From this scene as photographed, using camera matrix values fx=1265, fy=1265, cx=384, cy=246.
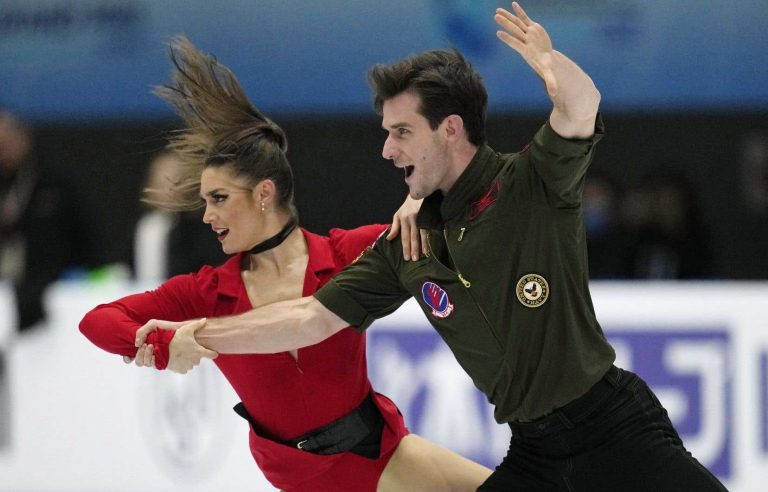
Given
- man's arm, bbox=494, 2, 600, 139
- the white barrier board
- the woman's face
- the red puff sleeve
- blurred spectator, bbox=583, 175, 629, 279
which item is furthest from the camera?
blurred spectator, bbox=583, 175, 629, 279

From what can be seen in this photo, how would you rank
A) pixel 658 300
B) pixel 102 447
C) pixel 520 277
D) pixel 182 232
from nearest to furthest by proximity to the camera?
pixel 520 277, pixel 658 300, pixel 102 447, pixel 182 232

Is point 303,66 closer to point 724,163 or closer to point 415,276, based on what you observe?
point 724,163

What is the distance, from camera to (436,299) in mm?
3814

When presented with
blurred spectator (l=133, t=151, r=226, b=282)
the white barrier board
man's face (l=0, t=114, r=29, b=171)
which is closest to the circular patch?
the white barrier board

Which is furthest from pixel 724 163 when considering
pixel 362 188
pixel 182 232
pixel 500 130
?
pixel 182 232

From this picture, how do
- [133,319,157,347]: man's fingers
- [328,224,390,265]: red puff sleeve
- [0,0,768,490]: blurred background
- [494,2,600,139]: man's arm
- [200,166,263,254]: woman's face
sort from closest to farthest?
[494,2,600,139]: man's arm → [133,319,157,347]: man's fingers → [200,166,263,254]: woman's face → [328,224,390,265]: red puff sleeve → [0,0,768,490]: blurred background

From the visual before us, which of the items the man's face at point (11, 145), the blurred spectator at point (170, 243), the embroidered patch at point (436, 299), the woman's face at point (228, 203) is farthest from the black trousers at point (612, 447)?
the man's face at point (11, 145)

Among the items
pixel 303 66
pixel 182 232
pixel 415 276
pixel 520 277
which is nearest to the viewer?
pixel 520 277

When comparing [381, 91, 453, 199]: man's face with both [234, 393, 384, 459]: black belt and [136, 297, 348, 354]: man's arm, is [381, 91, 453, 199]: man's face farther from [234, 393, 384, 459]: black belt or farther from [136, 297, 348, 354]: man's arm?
[234, 393, 384, 459]: black belt

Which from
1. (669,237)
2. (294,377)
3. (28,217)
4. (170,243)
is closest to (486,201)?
(294,377)

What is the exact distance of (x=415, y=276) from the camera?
3873 mm

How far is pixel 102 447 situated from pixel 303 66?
11.0 ft

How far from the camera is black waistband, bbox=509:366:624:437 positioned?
12.0 ft

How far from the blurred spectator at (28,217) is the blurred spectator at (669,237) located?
3.55 m
